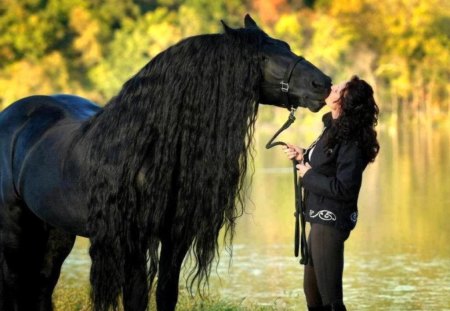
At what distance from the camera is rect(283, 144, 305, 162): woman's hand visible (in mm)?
5273

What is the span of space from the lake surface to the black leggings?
87 centimetres

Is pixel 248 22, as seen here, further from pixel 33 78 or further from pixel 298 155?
pixel 33 78

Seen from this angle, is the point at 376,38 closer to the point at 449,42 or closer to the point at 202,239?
the point at 449,42

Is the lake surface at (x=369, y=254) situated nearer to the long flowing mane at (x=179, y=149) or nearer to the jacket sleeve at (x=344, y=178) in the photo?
the jacket sleeve at (x=344, y=178)

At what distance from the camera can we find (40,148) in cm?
544

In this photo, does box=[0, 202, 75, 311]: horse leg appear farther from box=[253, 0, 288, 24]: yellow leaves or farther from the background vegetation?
box=[253, 0, 288, 24]: yellow leaves

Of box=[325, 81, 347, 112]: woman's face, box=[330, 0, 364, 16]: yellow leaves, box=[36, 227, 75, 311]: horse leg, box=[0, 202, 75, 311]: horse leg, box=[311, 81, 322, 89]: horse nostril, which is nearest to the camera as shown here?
box=[311, 81, 322, 89]: horse nostril

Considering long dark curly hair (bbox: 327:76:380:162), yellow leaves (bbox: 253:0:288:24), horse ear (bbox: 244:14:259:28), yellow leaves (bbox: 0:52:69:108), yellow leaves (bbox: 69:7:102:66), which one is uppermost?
yellow leaves (bbox: 253:0:288:24)

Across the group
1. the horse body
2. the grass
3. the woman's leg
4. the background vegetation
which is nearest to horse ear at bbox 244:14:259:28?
the horse body

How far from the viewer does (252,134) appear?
475 cm

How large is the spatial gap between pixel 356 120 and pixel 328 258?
628 mm

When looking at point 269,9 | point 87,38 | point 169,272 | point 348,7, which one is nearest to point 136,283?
point 169,272

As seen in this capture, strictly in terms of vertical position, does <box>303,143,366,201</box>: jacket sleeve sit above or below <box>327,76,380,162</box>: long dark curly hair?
below

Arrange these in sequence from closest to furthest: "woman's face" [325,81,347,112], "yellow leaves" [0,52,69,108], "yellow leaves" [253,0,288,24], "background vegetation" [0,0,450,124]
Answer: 1. "woman's face" [325,81,347,112]
2. "background vegetation" [0,0,450,124]
3. "yellow leaves" [0,52,69,108]
4. "yellow leaves" [253,0,288,24]
